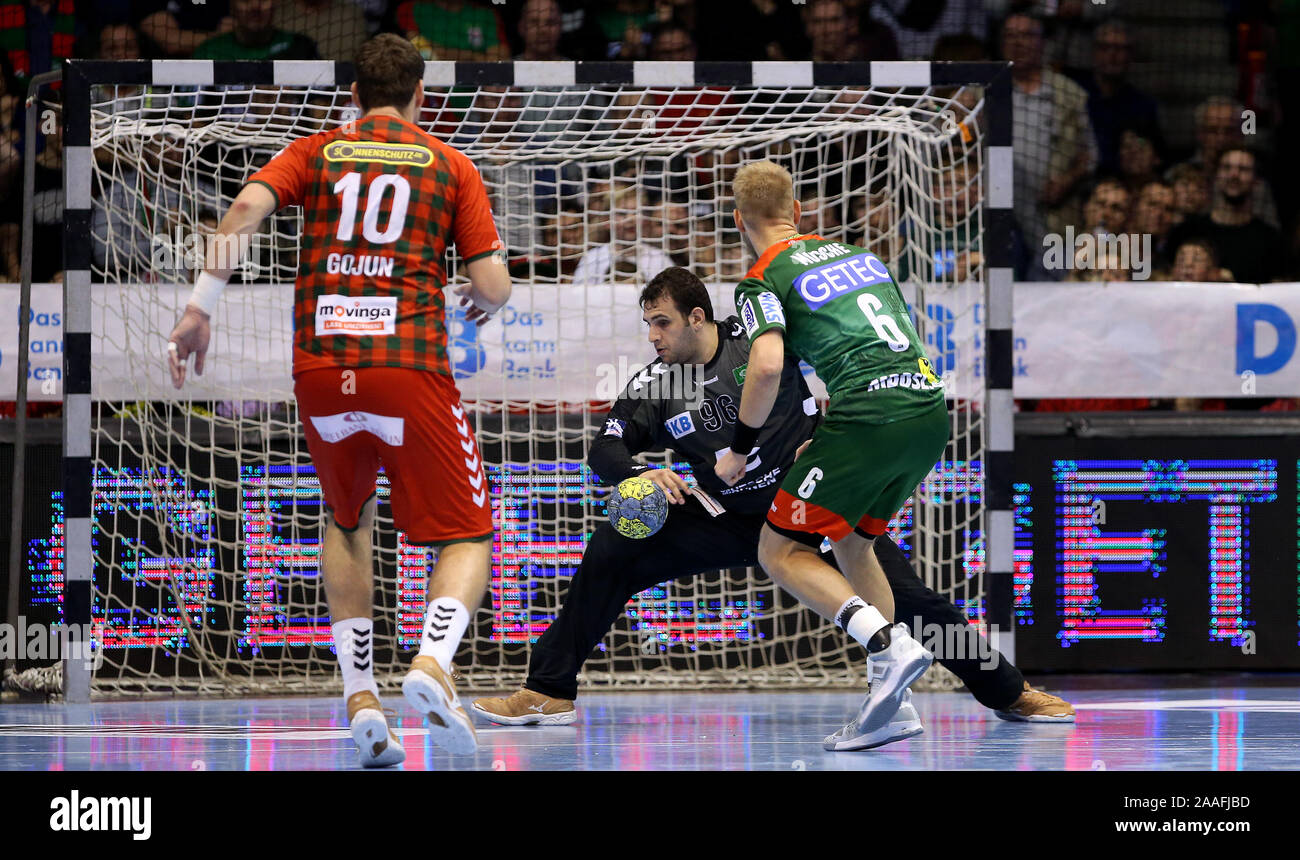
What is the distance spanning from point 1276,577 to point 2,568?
21.3ft

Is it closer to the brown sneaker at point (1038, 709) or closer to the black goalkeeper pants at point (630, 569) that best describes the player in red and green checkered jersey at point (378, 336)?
the black goalkeeper pants at point (630, 569)

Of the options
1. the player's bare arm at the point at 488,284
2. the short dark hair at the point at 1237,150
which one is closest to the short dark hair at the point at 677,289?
the player's bare arm at the point at 488,284

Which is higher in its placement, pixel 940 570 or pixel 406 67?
pixel 406 67

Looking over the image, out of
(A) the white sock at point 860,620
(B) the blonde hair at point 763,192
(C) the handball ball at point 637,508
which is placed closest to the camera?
(A) the white sock at point 860,620

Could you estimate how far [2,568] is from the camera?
7.46 m

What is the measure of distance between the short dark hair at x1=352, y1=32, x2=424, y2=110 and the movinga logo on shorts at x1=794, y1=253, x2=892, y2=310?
144cm

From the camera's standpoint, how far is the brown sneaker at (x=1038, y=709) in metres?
5.65

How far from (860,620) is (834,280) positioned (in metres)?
1.16

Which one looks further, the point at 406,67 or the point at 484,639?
the point at 484,639

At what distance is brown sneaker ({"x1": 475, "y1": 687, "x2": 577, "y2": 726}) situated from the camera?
19.3 ft

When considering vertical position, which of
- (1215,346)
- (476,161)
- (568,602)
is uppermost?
(476,161)

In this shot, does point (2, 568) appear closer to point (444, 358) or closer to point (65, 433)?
point (65, 433)

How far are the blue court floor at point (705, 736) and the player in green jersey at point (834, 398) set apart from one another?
1.42ft
